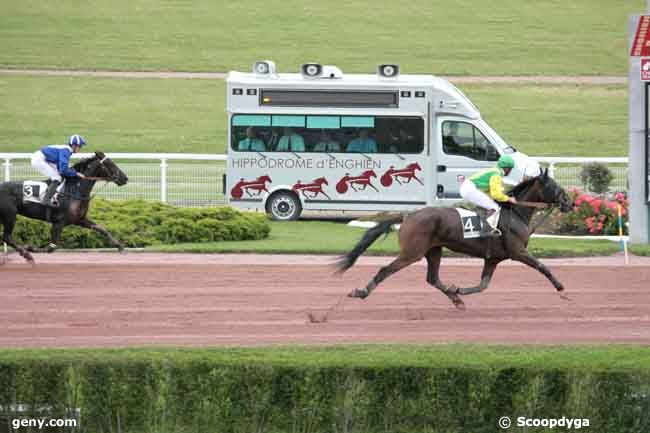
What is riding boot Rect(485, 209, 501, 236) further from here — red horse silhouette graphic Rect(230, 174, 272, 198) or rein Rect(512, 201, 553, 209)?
red horse silhouette graphic Rect(230, 174, 272, 198)

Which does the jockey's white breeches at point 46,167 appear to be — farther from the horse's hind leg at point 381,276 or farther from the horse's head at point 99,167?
the horse's hind leg at point 381,276

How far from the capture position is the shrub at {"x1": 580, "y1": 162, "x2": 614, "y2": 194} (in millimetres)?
23797

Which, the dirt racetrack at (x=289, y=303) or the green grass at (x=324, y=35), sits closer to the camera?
the dirt racetrack at (x=289, y=303)

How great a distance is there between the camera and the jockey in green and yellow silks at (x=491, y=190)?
13719mm

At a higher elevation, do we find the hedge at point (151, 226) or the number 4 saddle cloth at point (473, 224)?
the number 4 saddle cloth at point (473, 224)

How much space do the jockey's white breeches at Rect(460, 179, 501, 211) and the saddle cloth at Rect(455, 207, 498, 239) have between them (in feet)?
0.72

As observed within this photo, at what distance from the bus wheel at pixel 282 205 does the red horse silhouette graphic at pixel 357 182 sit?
32.8 inches

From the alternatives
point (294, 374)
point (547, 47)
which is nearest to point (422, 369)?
point (294, 374)

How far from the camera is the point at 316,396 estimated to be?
9188 mm

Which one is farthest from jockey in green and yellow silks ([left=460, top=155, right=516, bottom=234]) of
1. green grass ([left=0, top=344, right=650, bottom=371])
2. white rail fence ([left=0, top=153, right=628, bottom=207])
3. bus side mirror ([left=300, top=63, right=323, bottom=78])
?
white rail fence ([left=0, top=153, right=628, bottom=207])

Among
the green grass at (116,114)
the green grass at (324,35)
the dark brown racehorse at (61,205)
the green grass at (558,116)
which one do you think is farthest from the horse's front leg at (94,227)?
the green grass at (324,35)

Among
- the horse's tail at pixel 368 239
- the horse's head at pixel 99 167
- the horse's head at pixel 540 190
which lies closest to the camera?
the horse's tail at pixel 368 239

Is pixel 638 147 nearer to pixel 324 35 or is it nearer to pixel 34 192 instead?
pixel 34 192

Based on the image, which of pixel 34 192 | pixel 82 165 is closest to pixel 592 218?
pixel 82 165
